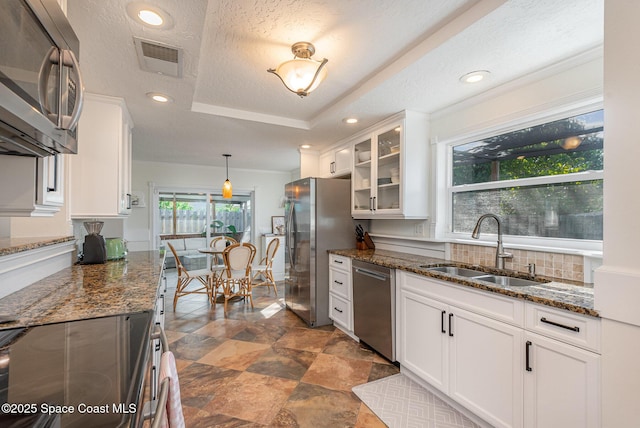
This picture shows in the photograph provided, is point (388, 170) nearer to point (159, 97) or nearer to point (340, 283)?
point (340, 283)

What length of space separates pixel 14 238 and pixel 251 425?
1.94 m

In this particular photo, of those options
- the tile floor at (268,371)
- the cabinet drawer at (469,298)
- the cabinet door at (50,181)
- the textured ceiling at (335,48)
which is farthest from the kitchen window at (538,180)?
the cabinet door at (50,181)

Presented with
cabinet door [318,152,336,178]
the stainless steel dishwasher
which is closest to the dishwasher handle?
the stainless steel dishwasher

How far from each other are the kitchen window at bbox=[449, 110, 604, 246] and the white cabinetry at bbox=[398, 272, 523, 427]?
33.8 inches

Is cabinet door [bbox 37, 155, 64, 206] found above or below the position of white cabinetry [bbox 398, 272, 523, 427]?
above

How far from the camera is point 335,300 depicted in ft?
10.8

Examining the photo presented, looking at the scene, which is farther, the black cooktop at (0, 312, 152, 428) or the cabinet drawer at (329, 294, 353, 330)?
the cabinet drawer at (329, 294, 353, 330)

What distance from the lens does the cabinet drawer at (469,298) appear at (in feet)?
5.05

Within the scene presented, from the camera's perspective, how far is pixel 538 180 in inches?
83.0

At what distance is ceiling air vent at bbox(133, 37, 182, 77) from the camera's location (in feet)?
5.34

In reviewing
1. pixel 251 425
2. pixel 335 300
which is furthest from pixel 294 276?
pixel 251 425

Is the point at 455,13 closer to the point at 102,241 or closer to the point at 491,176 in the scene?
the point at 491,176

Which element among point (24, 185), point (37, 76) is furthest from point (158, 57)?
point (37, 76)

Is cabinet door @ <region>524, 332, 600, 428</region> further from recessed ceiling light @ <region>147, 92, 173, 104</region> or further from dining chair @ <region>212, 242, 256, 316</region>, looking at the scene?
dining chair @ <region>212, 242, 256, 316</region>
